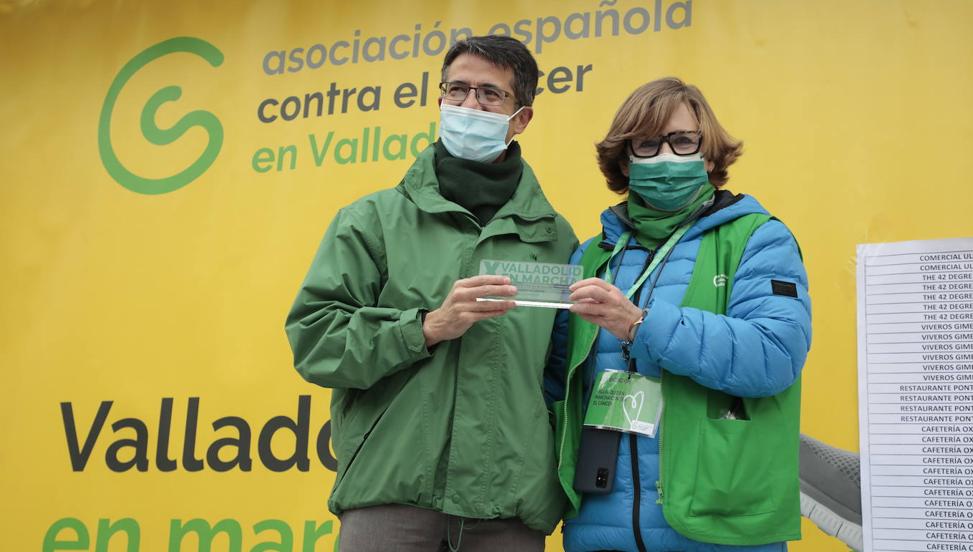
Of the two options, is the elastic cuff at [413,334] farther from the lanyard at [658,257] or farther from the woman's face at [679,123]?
the woman's face at [679,123]

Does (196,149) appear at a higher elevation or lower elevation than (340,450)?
higher

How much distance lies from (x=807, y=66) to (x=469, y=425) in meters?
1.90

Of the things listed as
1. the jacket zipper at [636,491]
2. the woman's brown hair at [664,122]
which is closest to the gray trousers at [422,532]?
the jacket zipper at [636,491]

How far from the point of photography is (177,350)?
12.6 feet

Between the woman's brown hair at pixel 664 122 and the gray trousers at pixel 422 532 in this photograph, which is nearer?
the gray trousers at pixel 422 532

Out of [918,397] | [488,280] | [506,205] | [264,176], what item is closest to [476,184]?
[506,205]

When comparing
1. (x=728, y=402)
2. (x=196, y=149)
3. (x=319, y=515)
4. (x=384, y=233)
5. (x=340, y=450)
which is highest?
(x=196, y=149)

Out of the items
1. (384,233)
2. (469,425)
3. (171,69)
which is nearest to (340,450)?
(469,425)

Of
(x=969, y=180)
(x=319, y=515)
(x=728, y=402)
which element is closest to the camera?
(x=728, y=402)

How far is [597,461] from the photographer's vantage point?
197cm

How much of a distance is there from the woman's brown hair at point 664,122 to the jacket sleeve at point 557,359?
0.31 meters

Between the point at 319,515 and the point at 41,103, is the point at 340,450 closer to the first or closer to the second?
the point at 319,515

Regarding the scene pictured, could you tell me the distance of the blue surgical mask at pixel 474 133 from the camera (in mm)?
2244

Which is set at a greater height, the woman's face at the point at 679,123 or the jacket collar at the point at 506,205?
the woman's face at the point at 679,123
